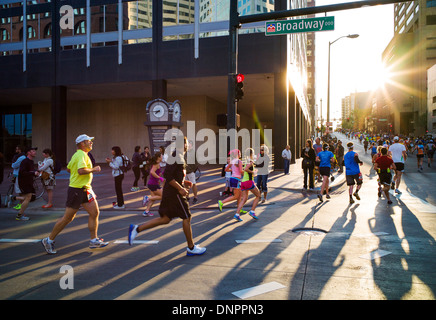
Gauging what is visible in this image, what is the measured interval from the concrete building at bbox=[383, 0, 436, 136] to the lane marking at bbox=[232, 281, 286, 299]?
7807cm

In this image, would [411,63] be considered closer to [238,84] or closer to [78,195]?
[238,84]

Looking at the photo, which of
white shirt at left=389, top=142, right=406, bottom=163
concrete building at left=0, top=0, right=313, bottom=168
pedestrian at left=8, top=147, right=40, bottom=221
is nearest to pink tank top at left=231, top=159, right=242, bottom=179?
pedestrian at left=8, top=147, right=40, bottom=221

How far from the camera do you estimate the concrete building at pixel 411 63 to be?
76.2 meters

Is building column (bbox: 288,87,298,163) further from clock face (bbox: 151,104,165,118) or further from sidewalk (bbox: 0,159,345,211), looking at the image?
clock face (bbox: 151,104,165,118)

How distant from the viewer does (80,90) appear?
28.6m

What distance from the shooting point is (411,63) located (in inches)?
3361

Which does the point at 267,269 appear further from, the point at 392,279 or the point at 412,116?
the point at 412,116

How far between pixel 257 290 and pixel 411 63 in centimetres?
9664

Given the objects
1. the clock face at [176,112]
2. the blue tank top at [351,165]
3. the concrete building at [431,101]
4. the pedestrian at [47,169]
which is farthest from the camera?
the concrete building at [431,101]

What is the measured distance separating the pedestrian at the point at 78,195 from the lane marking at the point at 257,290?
3.08 metres

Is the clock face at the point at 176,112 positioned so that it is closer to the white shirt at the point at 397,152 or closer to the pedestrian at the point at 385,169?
the white shirt at the point at 397,152

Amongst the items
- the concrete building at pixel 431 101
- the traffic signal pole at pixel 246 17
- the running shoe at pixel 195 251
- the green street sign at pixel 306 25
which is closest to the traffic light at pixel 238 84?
the traffic signal pole at pixel 246 17

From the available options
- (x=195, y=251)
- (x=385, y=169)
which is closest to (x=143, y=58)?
(x=385, y=169)

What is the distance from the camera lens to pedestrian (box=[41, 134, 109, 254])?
593cm
